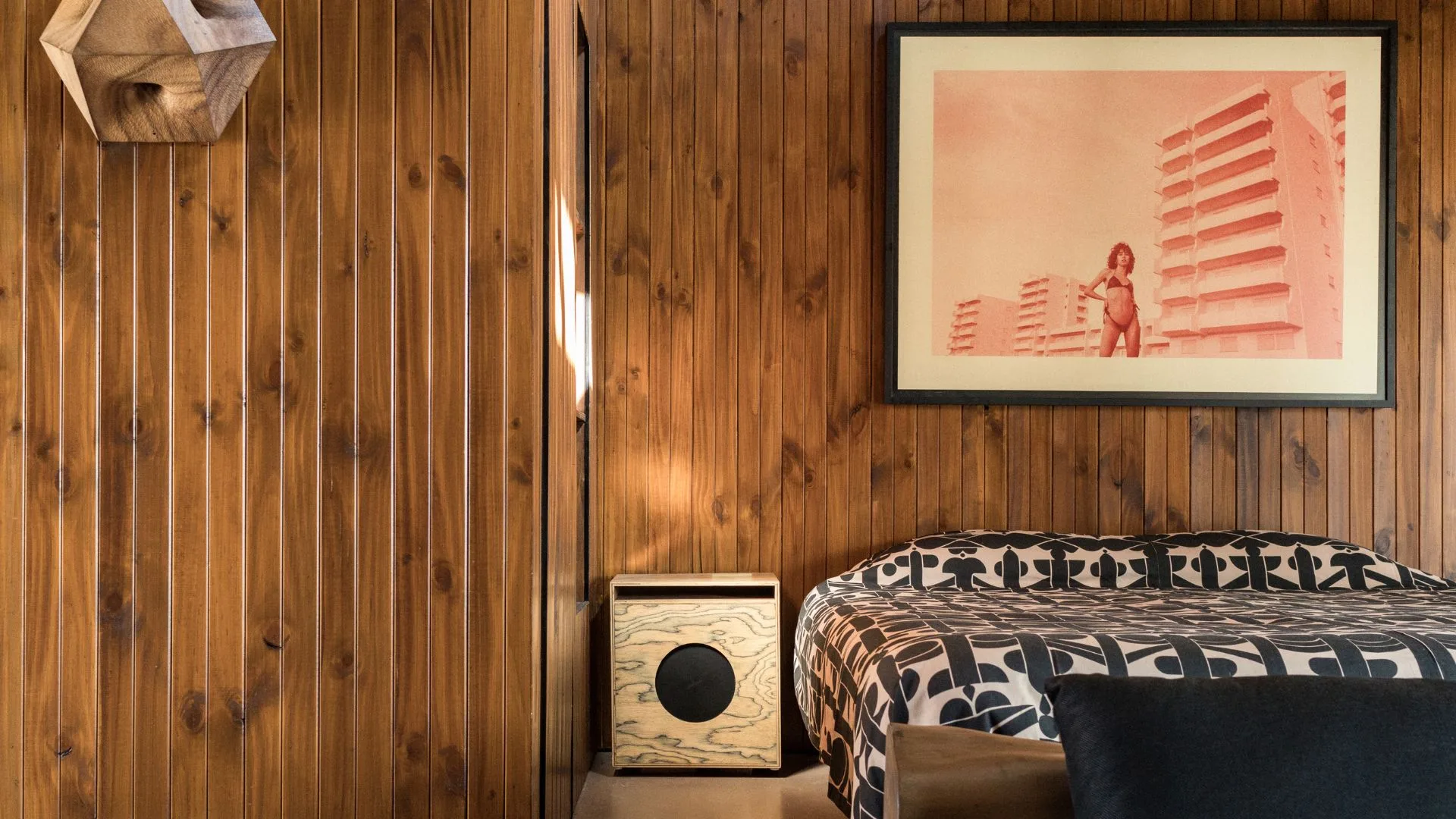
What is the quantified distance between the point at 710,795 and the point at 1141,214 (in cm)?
227

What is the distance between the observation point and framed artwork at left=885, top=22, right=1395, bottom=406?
3166 mm

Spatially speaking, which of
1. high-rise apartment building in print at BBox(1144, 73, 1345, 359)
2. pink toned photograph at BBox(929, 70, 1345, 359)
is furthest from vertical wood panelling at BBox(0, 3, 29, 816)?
high-rise apartment building in print at BBox(1144, 73, 1345, 359)

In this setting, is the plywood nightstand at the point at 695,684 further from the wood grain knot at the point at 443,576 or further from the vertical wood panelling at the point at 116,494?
the vertical wood panelling at the point at 116,494

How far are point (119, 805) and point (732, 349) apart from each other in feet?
6.68

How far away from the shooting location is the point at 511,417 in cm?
187

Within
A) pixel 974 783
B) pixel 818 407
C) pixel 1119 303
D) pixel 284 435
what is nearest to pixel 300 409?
pixel 284 435

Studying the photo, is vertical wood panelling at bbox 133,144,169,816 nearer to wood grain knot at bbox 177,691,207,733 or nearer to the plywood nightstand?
wood grain knot at bbox 177,691,207,733

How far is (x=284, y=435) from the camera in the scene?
183cm

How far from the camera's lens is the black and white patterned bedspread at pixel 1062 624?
181 centimetres

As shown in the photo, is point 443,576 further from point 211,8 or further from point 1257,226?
point 1257,226

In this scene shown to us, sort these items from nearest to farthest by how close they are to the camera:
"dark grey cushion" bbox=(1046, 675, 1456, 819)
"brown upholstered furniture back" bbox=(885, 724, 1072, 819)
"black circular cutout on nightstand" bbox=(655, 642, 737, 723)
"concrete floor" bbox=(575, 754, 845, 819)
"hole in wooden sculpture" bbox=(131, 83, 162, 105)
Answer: "dark grey cushion" bbox=(1046, 675, 1456, 819) → "brown upholstered furniture back" bbox=(885, 724, 1072, 819) → "hole in wooden sculpture" bbox=(131, 83, 162, 105) → "concrete floor" bbox=(575, 754, 845, 819) → "black circular cutout on nightstand" bbox=(655, 642, 737, 723)

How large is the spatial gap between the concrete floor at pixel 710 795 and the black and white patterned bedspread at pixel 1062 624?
265 mm

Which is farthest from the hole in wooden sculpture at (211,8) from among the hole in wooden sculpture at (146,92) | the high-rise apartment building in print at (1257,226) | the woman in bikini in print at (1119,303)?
the high-rise apartment building in print at (1257,226)

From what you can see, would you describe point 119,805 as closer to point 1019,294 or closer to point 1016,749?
point 1016,749
